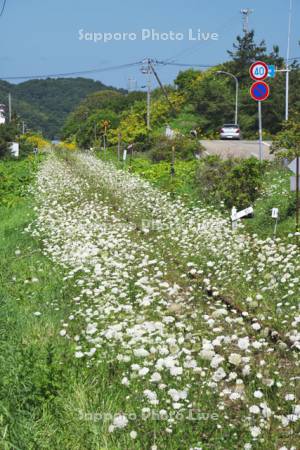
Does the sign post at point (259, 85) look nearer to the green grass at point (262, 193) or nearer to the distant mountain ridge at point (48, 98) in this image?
the green grass at point (262, 193)

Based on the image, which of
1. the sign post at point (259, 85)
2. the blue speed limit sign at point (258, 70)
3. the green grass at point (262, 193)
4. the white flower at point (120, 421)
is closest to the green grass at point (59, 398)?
the white flower at point (120, 421)

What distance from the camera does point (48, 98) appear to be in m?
174

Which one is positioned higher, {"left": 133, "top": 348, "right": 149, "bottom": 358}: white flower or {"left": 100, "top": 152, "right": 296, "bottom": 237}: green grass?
{"left": 100, "top": 152, "right": 296, "bottom": 237}: green grass

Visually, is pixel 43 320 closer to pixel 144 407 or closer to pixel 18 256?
pixel 144 407

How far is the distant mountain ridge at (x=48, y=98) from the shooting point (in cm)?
15062

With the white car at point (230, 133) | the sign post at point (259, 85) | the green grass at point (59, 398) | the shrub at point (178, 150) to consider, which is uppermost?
the sign post at point (259, 85)

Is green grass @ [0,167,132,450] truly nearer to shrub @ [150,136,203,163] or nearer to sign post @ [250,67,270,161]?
sign post @ [250,67,270,161]

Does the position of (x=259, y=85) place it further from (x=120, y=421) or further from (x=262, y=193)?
(x=120, y=421)

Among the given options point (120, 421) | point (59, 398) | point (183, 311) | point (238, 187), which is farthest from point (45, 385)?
point (238, 187)

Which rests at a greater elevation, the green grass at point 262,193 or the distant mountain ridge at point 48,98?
the distant mountain ridge at point 48,98

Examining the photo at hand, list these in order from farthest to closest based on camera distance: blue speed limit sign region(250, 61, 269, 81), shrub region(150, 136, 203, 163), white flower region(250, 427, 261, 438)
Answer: shrub region(150, 136, 203, 163) < blue speed limit sign region(250, 61, 269, 81) < white flower region(250, 427, 261, 438)

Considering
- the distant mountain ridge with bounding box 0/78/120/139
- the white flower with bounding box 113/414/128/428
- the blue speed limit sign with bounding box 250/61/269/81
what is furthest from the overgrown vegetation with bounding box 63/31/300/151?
the distant mountain ridge with bounding box 0/78/120/139

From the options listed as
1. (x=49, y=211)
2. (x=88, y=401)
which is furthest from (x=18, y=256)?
(x=88, y=401)

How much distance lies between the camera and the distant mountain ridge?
5930 inches
